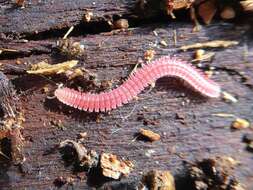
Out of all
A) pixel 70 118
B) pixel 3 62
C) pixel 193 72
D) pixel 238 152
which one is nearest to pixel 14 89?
pixel 3 62

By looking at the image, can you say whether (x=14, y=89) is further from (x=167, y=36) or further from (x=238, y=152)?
(x=238, y=152)

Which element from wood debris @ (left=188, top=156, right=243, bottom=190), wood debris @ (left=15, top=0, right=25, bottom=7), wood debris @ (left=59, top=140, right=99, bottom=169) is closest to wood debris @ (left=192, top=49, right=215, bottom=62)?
wood debris @ (left=188, top=156, right=243, bottom=190)

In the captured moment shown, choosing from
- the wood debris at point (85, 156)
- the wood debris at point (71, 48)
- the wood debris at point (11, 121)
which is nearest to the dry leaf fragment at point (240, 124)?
the wood debris at point (85, 156)

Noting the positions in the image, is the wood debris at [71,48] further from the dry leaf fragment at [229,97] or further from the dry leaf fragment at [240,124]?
the dry leaf fragment at [240,124]

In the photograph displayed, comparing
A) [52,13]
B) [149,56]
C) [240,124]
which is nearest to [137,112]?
[149,56]

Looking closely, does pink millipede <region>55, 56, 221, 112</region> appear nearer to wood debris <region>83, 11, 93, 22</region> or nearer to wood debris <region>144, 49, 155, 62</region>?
wood debris <region>144, 49, 155, 62</region>

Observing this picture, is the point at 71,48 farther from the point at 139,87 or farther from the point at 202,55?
the point at 202,55
